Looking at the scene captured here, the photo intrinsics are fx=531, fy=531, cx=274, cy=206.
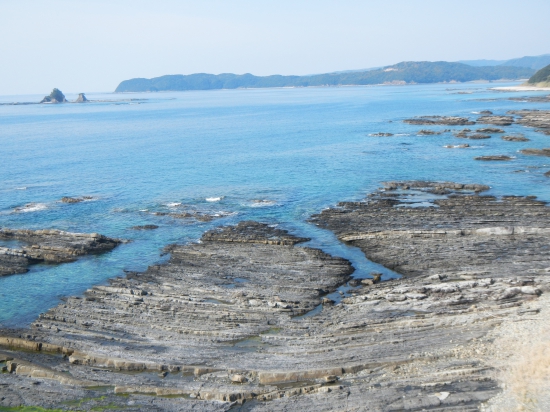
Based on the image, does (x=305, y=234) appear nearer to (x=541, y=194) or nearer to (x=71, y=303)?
(x=71, y=303)

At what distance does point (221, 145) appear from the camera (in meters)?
96.1

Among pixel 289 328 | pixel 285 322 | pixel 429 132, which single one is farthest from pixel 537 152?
pixel 289 328

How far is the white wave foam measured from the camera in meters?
51.4

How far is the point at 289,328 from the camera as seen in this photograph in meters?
26.7

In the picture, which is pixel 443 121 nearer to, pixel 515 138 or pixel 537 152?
pixel 515 138

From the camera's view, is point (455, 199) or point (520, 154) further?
point (520, 154)

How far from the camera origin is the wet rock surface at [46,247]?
3822 centimetres

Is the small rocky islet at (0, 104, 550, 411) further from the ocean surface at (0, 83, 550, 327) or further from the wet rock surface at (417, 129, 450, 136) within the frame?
the wet rock surface at (417, 129, 450, 136)

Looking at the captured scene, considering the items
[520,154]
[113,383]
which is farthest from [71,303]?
[520,154]

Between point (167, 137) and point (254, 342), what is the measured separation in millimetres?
90286

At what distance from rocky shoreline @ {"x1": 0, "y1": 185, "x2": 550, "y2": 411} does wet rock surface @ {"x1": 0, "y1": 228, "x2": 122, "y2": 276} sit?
6.64 meters

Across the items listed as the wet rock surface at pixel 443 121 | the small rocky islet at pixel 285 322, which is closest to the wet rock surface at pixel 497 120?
the wet rock surface at pixel 443 121

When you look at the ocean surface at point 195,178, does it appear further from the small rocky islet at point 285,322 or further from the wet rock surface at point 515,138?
the small rocky islet at point 285,322

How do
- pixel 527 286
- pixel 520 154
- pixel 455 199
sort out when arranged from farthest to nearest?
pixel 520 154 < pixel 455 199 < pixel 527 286
